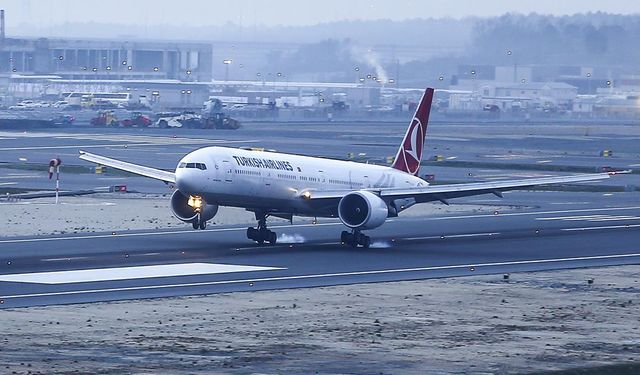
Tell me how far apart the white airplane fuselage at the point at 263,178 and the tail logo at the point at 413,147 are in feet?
13.1

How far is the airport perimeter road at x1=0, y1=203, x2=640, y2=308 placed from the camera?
4056cm

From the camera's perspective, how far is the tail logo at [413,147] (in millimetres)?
60406

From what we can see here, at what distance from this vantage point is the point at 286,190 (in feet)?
173

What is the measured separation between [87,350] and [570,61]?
16171 cm

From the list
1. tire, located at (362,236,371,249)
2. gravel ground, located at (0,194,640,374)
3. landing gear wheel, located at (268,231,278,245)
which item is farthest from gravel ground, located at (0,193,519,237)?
gravel ground, located at (0,194,640,374)

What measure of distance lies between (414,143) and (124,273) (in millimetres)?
20731

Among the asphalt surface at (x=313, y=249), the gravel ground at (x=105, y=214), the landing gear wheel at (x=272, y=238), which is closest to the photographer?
the asphalt surface at (x=313, y=249)

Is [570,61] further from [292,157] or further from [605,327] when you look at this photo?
[605,327]

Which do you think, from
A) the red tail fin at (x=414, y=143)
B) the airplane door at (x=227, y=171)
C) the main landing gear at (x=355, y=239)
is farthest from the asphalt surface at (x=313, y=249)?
the red tail fin at (x=414, y=143)

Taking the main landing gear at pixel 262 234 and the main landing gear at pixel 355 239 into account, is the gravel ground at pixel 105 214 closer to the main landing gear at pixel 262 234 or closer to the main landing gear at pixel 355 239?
the main landing gear at pixel 262 234

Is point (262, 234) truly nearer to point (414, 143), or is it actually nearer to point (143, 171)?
point (143, 171)

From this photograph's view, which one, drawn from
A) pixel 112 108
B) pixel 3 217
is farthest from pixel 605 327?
pixel 112 108

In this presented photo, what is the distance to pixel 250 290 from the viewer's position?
1558 inches

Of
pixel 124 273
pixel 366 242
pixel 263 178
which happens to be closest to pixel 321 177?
pixel 263 178
